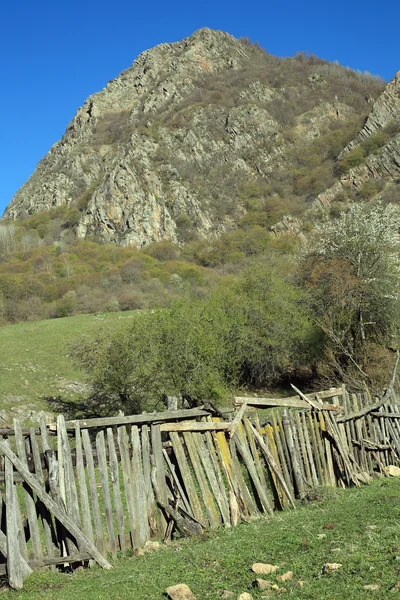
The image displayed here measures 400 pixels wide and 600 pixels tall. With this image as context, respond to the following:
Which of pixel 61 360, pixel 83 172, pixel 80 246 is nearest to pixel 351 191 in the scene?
pixel 80 246

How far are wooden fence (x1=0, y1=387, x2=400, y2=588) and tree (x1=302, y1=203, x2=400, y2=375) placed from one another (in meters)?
17.8

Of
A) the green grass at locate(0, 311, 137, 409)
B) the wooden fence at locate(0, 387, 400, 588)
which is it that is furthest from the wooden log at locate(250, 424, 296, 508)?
the green grass at locate(0, 311, 137, 409)

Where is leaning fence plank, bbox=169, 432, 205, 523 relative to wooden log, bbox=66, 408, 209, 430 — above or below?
below

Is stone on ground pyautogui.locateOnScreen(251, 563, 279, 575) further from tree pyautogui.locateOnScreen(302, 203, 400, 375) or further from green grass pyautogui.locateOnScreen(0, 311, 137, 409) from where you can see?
tree pyautogui.locateOnScreen(302, 203, 400, 375)

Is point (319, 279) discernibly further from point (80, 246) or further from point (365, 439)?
point (80, 246)

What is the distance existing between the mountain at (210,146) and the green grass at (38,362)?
6718 cm

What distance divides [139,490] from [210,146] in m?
142

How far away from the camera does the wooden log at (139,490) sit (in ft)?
25.8

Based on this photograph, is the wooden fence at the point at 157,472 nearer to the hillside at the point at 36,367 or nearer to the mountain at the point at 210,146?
the hillside at the point at 36,367

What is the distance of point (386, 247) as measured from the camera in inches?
1377

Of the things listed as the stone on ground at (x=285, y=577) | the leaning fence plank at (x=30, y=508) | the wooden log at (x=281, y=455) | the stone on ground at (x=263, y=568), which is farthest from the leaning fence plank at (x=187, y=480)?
the stone on ground at (x=285, y=577)

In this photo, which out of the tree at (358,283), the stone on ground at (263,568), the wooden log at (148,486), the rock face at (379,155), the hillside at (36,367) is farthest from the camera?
the rock face at (379,155)

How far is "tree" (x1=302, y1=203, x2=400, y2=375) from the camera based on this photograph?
3089 cm

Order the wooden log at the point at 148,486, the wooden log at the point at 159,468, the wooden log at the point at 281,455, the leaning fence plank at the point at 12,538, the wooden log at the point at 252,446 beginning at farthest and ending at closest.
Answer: the wooden log at the point at 281,455
the wooden log at the point at 252,446
the wooden log at the point at 159,468
the wooden log at the point at 148,486
the leaning fence plank at the point at 12,538
